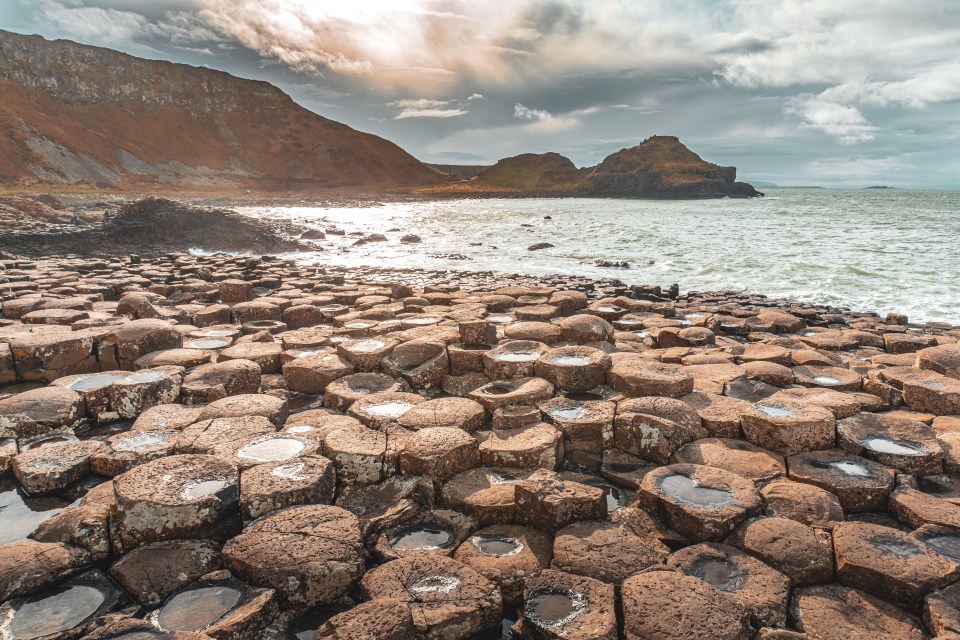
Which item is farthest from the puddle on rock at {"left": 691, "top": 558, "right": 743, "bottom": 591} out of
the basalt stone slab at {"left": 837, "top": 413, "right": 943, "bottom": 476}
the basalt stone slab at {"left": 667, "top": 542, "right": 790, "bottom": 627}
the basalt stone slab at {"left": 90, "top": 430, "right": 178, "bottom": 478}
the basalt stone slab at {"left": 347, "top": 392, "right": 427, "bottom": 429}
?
the basalt stone slab at {"left": 90, "top": 430, "right": 178, "bottom": 478}

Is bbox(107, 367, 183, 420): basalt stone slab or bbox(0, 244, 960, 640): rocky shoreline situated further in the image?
bbox(107, 367, 183, 420): basalt stone slab

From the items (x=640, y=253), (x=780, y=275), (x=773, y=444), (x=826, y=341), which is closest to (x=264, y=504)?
(x=773, y=444)

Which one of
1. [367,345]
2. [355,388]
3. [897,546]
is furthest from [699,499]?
[367,345]

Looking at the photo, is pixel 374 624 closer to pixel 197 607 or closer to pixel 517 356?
pixel 197 607

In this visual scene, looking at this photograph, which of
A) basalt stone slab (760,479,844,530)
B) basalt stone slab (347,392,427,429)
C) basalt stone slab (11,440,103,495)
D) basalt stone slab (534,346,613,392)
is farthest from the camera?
basalt stone slab (534,346,613,392)

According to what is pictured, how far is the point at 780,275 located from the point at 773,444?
16305 mm

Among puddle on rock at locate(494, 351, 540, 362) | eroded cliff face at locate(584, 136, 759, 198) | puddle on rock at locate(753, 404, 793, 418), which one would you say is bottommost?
puddle on rock at locate(753, 404, 793, 418)

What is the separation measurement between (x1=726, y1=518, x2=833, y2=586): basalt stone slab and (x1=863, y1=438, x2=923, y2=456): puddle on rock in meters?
1.42

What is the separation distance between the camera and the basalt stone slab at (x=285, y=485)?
11.4ft

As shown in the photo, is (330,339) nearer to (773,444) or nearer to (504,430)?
(504,430)

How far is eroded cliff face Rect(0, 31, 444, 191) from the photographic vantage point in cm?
6950

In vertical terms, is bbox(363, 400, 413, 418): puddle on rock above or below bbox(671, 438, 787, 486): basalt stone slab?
above

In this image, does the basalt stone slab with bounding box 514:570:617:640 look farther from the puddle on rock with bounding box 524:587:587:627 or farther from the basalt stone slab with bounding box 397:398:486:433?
the basalt stone slab with bounding box 397:398:486:433

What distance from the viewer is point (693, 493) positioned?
12.5 feet
